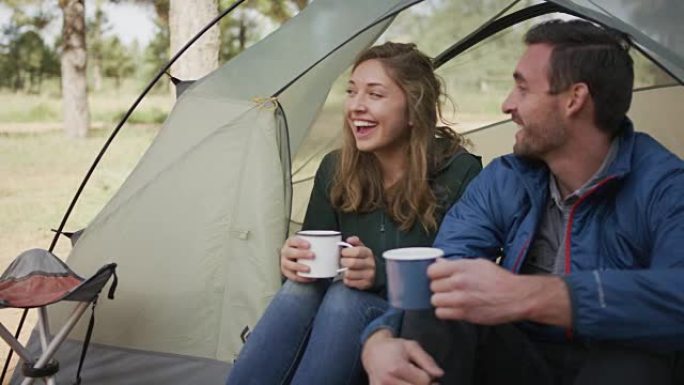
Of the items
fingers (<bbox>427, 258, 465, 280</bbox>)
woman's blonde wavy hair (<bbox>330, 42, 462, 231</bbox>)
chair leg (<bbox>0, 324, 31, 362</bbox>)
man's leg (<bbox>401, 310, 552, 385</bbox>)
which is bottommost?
chair leg (<bbox>0, 324, 31, 362</bbox>)

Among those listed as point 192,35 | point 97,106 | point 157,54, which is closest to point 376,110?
point 192,35

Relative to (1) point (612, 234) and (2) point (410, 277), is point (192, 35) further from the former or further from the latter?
(2) point (410, 277)

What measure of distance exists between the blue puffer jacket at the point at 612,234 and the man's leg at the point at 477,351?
0.10 m

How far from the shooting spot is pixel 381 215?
2.15 m

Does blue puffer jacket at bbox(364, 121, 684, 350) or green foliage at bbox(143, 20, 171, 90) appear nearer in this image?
blue puffer jacket at bbox(364, 121, 684, 350)

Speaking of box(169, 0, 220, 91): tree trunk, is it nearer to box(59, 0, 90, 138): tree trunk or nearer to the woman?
the woman

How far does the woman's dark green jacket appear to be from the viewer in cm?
212

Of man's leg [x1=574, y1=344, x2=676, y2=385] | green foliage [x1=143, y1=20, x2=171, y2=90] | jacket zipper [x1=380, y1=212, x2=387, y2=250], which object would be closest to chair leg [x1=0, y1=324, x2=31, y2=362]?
jacket zipper [x1=380, y1=212, x2=387, y2=250]

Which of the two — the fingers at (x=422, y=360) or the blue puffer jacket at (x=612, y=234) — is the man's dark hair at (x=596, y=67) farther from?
the fingers at (x=422, y=360)

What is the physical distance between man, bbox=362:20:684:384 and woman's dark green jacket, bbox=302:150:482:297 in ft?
0.90

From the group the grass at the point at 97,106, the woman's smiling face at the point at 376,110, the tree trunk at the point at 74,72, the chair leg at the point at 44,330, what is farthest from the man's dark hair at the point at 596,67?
the grass at the point at 97,106

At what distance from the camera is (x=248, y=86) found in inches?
95.5

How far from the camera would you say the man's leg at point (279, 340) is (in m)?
1.82

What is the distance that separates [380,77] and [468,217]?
0.55 m
